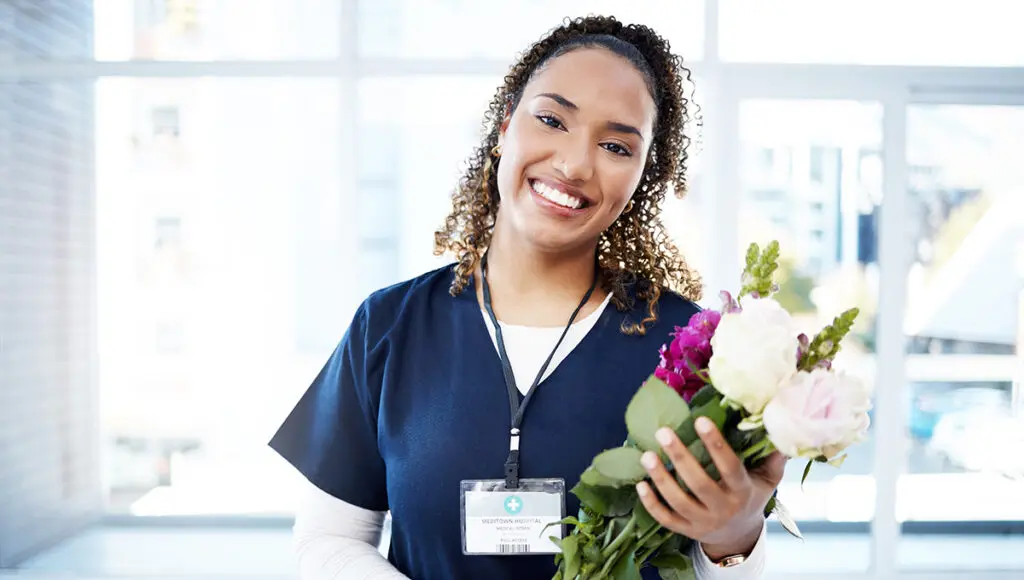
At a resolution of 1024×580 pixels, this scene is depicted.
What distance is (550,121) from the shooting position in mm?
1103

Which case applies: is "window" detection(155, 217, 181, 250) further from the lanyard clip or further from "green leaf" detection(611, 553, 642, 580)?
"green leaf" detection(611, 553, 642, 580)

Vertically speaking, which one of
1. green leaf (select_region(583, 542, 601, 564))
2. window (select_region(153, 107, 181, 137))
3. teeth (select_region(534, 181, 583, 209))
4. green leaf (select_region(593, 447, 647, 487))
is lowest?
green leaf (select_region(583, 542, 601, 564))

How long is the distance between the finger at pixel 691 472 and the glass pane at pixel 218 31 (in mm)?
3257

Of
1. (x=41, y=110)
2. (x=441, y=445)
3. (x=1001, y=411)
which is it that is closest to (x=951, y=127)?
(x=1001, y=411)

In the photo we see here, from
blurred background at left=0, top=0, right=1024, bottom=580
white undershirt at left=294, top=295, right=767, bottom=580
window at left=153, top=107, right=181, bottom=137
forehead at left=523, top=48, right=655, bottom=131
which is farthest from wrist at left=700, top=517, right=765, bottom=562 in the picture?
window at left=153, top=107, right=181, bottom=137

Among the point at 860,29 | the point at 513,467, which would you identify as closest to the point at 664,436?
the point at 513,467

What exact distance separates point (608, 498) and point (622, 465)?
0.08 meters

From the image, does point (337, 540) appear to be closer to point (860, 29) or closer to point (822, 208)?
point (822, 208)

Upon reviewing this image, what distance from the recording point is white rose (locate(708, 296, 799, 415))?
0.65 metres

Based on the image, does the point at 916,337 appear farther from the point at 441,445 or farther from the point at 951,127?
the point at 441,445

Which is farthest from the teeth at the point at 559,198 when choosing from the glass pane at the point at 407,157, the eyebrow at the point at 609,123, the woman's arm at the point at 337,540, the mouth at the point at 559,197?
the glass pane at the point at 407,157

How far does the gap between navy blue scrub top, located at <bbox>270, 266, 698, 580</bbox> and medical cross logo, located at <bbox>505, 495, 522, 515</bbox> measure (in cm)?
5

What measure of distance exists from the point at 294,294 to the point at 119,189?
1.06m

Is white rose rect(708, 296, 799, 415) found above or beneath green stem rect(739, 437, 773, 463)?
above
